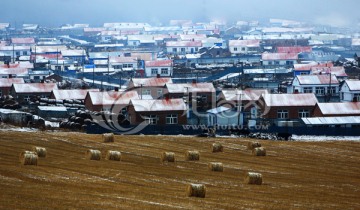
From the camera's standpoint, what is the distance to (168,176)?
27.1 m

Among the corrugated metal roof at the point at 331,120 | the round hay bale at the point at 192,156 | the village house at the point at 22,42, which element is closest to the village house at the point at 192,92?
the corrugated metal roof at the point at 331,120

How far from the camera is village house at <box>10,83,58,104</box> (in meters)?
64.9

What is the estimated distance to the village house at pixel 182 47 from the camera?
139875 mm

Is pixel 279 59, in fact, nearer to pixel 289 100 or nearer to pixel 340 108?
pixel 289 100

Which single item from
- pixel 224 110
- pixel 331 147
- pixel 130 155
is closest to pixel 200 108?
pixel 224 110

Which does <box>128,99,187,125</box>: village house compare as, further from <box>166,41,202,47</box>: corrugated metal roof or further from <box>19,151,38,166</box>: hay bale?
<box>166,41,202,47</box>: corrugated metal roof

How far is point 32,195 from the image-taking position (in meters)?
20.3

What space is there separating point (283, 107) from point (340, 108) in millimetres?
3757

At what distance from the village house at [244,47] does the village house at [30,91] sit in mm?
65211

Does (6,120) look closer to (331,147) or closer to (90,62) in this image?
(331,147)

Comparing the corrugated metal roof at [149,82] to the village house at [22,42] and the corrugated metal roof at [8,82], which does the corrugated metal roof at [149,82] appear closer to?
the corrugated metal roof at [8,82]

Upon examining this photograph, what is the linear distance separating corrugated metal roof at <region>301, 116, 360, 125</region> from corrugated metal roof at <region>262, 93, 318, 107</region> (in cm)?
485

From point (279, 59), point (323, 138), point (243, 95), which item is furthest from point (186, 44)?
point (323, 138)

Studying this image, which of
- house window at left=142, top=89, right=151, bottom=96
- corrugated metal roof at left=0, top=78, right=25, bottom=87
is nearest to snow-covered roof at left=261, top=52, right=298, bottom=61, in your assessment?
house window at left=142, top=89, right=151, bottom=96
